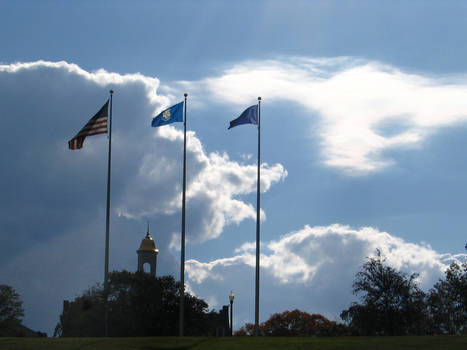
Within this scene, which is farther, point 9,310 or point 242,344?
point 9,310

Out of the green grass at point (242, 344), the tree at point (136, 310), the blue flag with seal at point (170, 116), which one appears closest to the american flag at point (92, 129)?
the blue flag with seal at point (170, 116)

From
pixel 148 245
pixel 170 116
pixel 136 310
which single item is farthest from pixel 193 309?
pixel 170 116

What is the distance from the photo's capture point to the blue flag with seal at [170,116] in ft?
127

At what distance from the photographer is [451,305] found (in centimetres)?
6712

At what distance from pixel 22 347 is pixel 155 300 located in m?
45.1

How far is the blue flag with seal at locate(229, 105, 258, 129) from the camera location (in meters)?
40.3

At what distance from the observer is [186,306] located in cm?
7512

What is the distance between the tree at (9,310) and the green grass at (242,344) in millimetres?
46899

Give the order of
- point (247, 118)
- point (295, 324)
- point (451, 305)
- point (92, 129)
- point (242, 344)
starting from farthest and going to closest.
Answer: point (295, 324), point (451, 305), point (247, 118), point (92, 129), point (242, 344)

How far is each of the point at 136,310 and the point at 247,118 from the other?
1323 inches

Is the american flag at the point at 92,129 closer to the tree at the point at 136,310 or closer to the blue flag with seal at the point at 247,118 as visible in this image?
the blue flag with seal at the point at 247,118

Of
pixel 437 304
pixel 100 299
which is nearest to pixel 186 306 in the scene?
pixel 100 299

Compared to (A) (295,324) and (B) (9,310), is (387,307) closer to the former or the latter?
(B) (9,310)

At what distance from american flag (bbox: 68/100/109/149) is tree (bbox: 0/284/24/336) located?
42.0m
